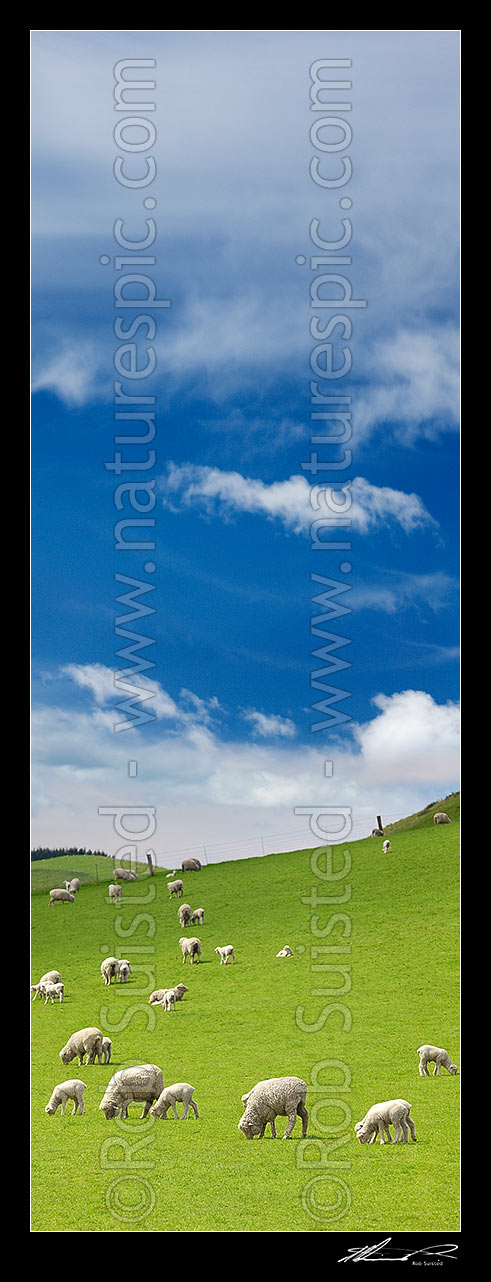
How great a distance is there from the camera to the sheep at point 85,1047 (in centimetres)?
2639

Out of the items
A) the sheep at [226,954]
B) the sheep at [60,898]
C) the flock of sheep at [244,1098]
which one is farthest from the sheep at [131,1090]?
the sheep at [60,898]

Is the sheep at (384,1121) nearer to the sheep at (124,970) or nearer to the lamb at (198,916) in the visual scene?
the sheep at (124,970)

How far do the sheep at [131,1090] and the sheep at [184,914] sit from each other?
26520 millimetres

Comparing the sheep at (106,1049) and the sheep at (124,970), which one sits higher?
the sheep at (106,1049)

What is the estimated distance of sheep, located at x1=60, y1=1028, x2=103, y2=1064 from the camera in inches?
1039

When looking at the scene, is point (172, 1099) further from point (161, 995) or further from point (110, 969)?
point (110, 969)

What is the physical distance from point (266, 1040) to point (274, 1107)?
421 inches

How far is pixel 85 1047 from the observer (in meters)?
26.4

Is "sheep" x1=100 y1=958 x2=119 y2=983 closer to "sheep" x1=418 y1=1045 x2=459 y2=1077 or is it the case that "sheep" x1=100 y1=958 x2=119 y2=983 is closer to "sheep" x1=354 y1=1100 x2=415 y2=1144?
"sheep" x1=418 y1=1045 x2=459 y2=1077

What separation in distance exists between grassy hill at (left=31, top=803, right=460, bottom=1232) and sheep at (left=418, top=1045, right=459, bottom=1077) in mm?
280

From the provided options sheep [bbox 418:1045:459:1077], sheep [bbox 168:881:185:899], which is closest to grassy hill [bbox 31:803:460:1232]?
sheep [bbox 418:1045:459:1077]

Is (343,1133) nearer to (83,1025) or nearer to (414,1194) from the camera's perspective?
(414,1194)
